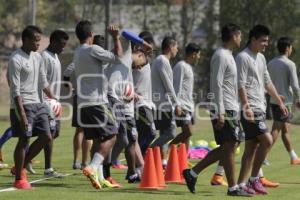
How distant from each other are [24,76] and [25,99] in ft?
1.00

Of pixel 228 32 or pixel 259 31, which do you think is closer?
pixel 228 32

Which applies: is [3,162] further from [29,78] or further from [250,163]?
[250,163]

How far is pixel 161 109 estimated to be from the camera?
51.4 ft

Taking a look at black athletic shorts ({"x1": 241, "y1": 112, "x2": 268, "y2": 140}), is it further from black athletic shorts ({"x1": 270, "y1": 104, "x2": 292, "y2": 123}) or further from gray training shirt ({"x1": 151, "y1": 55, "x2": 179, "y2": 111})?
black athletic shorts ({"x1": 270, "y1": 104, "x2": 292, "y2": 123})

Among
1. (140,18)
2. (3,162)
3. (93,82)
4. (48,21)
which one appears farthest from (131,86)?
(48,21)

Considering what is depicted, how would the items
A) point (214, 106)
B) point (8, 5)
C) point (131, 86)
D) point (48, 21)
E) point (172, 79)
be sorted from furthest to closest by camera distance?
point (48, 21), point (8, 5), point (172, 79), point (131, 86), point (214, 106)

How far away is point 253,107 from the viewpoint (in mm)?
12719

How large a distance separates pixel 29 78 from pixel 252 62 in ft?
9.69

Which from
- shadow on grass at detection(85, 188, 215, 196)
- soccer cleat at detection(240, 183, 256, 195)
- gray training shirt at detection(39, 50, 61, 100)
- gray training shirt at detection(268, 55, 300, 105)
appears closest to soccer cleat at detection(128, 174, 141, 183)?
shadow on grass at detection(85, 188, 215, 196)

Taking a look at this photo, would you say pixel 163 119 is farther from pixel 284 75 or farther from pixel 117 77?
pixel 284 75

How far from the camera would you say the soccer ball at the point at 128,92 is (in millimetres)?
13766

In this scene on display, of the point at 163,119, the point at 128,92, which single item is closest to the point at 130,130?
the point at 128,92

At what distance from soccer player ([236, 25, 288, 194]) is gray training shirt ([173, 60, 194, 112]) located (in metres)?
3.51

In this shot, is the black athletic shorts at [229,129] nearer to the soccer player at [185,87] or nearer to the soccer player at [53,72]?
the soccer player at [53,72]
